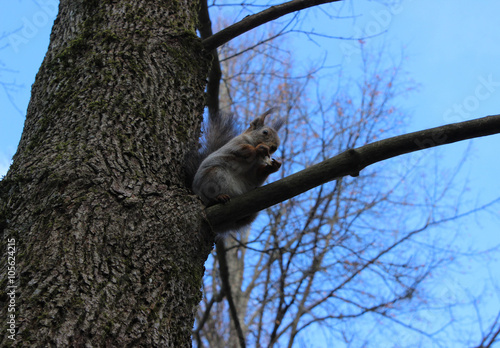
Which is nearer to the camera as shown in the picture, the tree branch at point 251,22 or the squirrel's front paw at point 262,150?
the tree branch at point 251,22

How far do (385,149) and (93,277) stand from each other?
1.27 meters

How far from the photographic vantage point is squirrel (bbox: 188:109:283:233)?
2605 mm

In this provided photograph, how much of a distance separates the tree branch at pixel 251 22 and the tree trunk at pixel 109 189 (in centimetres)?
12

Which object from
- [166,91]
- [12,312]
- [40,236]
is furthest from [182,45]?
[12,312]

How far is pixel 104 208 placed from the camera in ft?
5.58

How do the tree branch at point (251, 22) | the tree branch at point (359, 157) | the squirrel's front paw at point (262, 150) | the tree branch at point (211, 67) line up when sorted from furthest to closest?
the tree branch at point (211, 67) < the squirrel's front paw at point (262, 150) < the tree branch at point (251, 22) < the tree branch at point (359, 157)

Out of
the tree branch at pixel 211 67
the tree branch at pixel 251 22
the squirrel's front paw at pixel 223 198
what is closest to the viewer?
the squirrel's front paw at pixel 223 198

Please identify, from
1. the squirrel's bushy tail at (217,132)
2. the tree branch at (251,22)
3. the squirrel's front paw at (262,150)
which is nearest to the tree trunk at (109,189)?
the tree branch at (251,22)

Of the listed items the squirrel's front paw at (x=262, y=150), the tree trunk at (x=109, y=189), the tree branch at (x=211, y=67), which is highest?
the tree branch at (x=211, y=67)

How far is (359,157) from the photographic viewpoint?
1.93 meters

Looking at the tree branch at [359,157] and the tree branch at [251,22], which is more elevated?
the tree branch at [251,22]

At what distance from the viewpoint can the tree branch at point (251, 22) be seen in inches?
102

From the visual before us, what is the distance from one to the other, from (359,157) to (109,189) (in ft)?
3.43

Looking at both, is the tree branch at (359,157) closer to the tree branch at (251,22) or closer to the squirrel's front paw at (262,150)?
the squirrel's front paw at (262,150)
